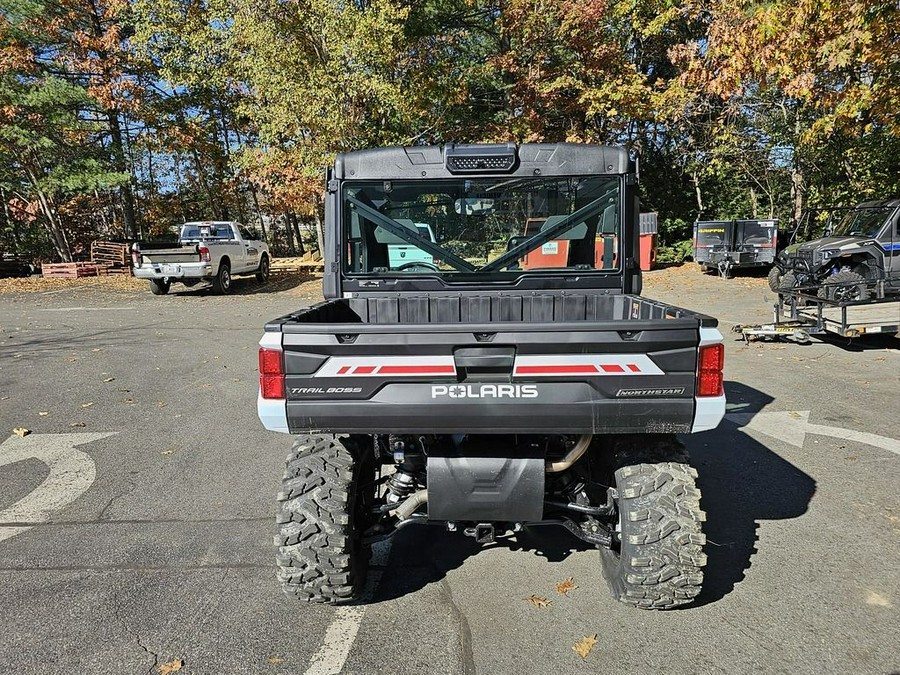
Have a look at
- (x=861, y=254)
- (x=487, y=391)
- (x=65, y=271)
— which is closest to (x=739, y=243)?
(x=861, y=254)

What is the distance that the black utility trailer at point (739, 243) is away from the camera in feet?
56.0

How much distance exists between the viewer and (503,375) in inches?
97.5

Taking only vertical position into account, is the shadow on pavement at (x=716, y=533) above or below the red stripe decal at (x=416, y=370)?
below

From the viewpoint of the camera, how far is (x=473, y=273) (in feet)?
13.1

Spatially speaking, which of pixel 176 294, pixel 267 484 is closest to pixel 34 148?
pixel 176 294

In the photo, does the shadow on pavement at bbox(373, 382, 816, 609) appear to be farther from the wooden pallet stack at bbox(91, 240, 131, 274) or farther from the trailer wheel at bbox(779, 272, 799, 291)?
the wooden pallet stack at bbox(91, 240, 131, 274)

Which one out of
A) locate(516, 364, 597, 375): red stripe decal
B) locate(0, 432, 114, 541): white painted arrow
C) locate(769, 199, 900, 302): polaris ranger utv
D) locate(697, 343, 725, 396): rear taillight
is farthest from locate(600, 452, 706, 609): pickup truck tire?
locate(769, 199, 900, 302): polaris ranger utv

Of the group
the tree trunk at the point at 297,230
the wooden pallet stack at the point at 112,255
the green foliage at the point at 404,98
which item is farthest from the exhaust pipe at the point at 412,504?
the tree trunk at the point at 297,230

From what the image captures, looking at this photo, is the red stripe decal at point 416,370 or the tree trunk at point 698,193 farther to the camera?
the tree trunk at point 698,193

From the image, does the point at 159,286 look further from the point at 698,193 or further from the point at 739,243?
the point at 698,193

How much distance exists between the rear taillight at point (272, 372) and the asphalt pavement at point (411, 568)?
117 cm

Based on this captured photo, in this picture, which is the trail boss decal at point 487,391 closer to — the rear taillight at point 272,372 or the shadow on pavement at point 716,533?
the rear taillight at point 272,372

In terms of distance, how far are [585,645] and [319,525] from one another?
4.35ft

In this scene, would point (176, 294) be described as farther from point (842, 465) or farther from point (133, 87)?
point (842, 465)
